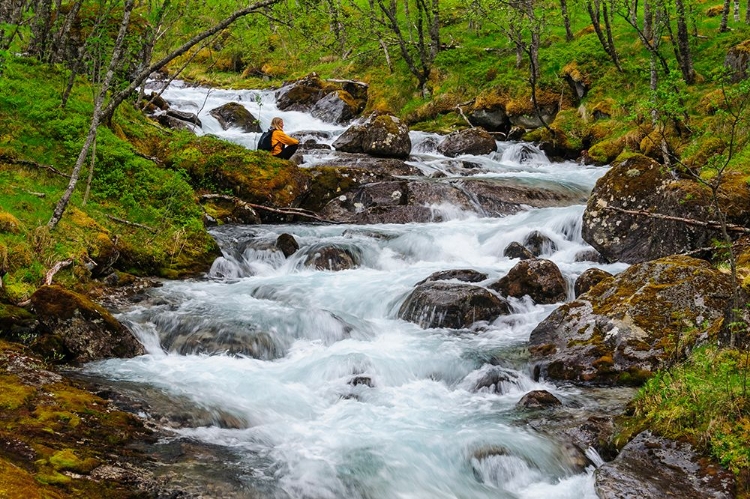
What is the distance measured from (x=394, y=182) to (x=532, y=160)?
7653 mm

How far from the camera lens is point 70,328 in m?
6.86

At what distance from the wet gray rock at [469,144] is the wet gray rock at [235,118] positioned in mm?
9108

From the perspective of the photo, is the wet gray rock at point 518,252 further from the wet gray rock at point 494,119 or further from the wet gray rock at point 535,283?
the wet gray rock at point 494,119

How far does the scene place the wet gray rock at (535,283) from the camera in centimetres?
1027

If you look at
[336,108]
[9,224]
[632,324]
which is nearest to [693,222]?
[632,324]

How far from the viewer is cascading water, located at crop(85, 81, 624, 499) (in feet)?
17.5

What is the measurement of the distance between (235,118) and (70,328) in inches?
858

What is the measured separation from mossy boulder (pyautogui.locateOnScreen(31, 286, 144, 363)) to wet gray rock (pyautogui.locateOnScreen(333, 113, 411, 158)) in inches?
569

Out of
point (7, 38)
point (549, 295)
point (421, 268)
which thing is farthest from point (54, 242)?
point (549, 295)

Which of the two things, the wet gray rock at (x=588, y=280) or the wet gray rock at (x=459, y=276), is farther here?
the wet gray rock at (x=459, y=276)

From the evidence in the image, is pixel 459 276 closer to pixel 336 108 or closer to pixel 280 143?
pixel 280 143

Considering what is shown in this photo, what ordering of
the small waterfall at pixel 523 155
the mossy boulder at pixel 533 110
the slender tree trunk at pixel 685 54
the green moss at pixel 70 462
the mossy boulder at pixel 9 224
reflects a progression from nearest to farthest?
the green moss at pixel 70 462, the mossy boulder at pixel 9 224, the slender tree trunk at pixel 685 54, the small waterfall at pixel 523 155, the mossy boulder at pixel 533 110

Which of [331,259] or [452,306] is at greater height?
[331,259]

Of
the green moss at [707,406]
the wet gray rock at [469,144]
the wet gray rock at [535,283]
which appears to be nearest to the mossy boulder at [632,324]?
the green moss at [707,406]
